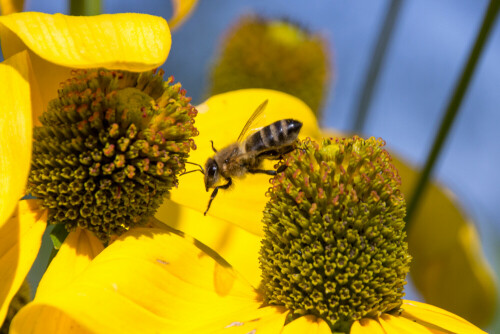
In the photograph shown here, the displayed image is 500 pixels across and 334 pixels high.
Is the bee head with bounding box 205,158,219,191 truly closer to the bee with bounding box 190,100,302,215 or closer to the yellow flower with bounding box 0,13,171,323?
the bee with bounding box 190,100,302,215

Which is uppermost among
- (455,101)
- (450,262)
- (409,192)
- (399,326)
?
(455,101)

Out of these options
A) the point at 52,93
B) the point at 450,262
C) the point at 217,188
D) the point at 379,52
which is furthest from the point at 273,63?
the point at 52,93

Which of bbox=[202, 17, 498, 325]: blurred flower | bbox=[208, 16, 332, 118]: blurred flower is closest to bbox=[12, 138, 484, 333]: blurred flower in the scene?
bbox=[202, 17, 498, 325]: blurred flower

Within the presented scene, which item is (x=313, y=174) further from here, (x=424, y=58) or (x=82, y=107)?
(x=424, y=58)

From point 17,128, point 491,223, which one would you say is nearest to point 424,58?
point 491,223

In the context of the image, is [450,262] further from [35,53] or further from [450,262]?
[35,53]

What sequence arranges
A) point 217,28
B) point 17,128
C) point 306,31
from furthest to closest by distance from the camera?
point 217,28 < point 306,31 < point 17,128

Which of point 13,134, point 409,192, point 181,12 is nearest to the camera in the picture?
point 13,134
